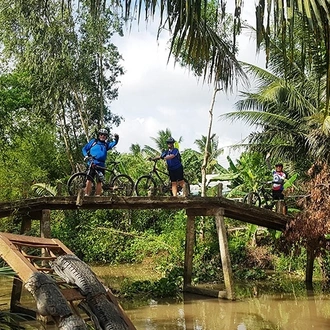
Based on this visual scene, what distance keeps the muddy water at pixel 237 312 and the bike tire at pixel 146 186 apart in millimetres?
2467

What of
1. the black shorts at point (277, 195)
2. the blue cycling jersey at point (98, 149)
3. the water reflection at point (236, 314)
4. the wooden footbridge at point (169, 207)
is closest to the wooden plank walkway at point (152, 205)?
the wooden footbridge at point (169, 207)

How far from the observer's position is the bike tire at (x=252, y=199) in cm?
1353

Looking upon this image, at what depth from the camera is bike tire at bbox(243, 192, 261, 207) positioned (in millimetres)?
13531

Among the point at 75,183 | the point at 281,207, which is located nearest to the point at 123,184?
the point at 75,183

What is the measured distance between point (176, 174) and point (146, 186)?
132 cm

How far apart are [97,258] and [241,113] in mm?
7308

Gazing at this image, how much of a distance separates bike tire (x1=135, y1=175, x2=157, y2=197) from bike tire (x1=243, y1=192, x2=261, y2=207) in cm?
261

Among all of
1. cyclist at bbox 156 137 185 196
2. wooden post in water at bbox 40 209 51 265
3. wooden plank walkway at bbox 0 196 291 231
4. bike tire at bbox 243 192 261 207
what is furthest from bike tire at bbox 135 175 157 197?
bike tire at bbox 243 192 261 207

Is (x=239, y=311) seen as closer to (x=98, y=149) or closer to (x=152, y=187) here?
(x=152, y=187)

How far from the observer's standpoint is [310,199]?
1301 centimetres

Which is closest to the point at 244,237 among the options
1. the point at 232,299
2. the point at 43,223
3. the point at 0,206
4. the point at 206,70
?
the point at 232,299

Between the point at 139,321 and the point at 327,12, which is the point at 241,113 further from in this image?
the point at 327,12

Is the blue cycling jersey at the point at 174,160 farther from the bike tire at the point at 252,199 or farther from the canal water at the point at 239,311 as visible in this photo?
the canal water at the point at 239,311

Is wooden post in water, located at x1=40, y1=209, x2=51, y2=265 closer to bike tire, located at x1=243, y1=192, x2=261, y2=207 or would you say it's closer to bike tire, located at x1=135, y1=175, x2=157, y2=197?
bike tire, located at x1=135, y1=175, x2=157, y2=197
